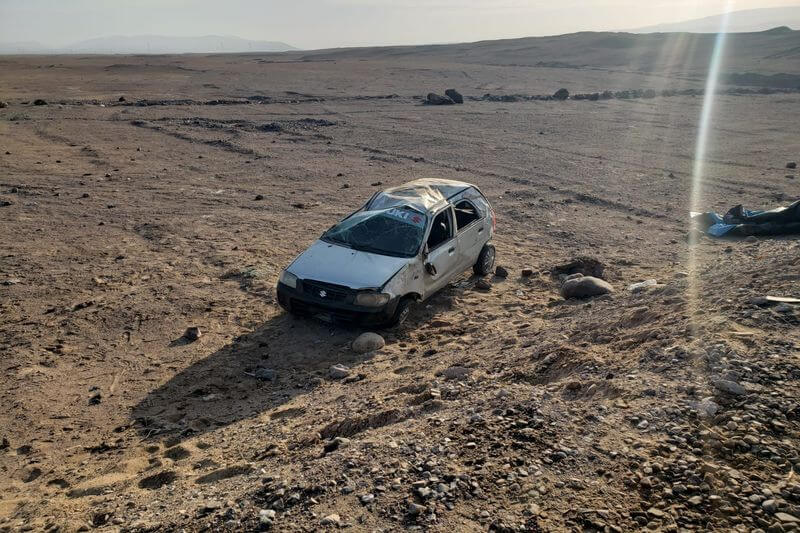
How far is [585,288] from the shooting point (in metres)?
9.93

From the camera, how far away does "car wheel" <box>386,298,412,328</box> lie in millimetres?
8680

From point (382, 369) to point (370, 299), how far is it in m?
1.00

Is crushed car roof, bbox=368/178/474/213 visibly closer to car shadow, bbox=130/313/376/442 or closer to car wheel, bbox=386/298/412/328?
car wheel, bbox=386/298/412/328

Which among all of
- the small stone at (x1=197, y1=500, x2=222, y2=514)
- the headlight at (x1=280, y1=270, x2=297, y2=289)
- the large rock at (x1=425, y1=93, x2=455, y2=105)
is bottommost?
the small stone at (x1=197, y1=500, x2=222, y2=514)

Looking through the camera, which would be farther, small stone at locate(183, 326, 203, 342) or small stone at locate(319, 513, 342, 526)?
small stone at locate(183, 326, 203, 342)

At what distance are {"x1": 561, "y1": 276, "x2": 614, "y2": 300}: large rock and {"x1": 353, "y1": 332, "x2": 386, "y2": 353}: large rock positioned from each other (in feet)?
10.7

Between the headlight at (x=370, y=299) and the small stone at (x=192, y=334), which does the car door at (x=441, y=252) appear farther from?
the small stone at (x=192, y=334)

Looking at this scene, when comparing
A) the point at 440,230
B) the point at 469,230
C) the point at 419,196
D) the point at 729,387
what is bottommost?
the point at 729,387

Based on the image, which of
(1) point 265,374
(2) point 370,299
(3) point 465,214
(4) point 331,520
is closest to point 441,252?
(3) point 465,214

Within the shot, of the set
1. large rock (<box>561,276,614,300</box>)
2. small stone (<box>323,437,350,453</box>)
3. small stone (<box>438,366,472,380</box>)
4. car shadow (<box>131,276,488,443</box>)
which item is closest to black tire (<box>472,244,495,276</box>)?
large rock (<box>561,276,614,300</box>)

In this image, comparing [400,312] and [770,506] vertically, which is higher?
[770,506]

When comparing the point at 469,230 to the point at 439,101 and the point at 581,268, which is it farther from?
the point at 439,101

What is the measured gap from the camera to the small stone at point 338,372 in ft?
25.0

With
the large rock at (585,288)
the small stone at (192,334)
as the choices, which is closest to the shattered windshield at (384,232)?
the small stone at (192,334)
